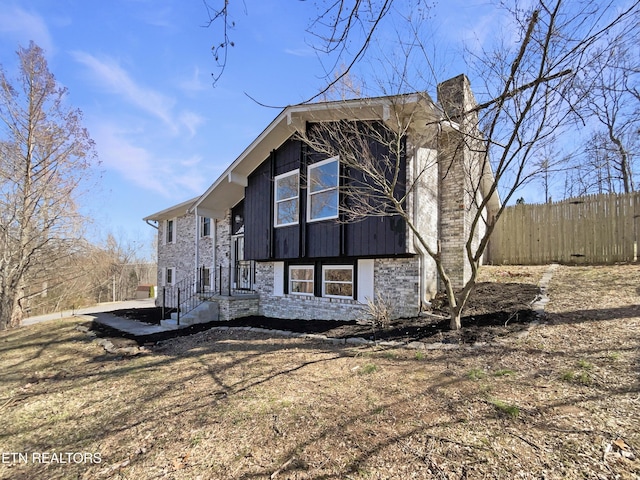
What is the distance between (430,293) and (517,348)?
10.4 feet

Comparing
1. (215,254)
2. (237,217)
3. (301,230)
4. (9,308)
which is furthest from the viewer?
(215,254)

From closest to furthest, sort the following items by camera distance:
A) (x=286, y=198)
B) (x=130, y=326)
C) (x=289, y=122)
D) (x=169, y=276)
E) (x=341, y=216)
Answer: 1. (x=341, y=216)
2. (x=289, y=122)
3. (x=286, y=198)
4. (x=130, y=326)
5. (x=169, y=276)

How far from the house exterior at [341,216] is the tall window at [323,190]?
3 cm

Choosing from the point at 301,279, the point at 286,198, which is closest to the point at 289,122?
the point at 286,198

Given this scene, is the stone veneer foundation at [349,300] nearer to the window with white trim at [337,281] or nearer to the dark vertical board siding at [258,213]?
the window with white trim at [337,281]

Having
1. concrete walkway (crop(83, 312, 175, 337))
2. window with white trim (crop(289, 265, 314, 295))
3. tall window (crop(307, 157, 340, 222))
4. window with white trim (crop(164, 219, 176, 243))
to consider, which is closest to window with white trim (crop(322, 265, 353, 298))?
window with white trim (crop(289, 265, 314, 295))

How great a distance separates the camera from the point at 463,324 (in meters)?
6.04

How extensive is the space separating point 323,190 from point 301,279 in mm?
2987

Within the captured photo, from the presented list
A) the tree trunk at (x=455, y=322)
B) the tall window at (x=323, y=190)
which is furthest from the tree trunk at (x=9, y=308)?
the tree trunk at (x=455, y=322)

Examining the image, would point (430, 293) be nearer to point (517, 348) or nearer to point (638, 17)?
point (517, 348)

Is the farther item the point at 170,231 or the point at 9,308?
the point at 170,231

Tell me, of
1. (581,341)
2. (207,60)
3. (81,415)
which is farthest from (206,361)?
(581,341)

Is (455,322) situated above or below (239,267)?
below

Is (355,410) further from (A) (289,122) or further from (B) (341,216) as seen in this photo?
(A) (289,122)
